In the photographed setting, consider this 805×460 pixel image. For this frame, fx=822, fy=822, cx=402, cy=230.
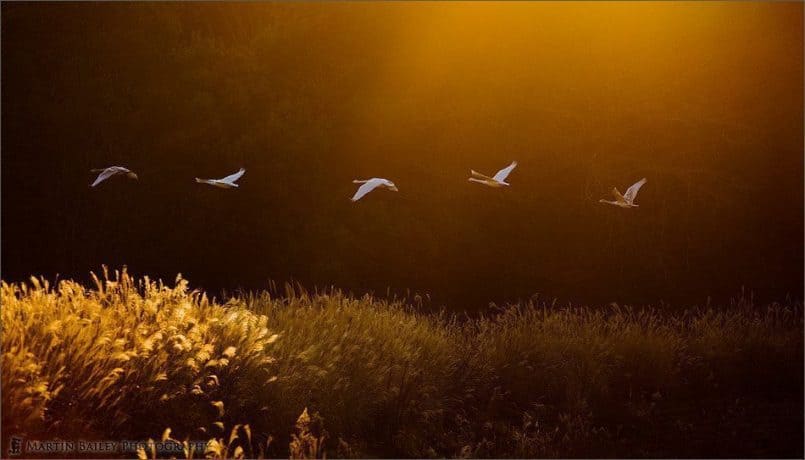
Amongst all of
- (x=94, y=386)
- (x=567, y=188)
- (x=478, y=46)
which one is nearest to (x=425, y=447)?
(x=94, y=386)

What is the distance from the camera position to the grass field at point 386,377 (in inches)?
191

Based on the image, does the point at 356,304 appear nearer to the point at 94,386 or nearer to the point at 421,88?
the point at 94,386

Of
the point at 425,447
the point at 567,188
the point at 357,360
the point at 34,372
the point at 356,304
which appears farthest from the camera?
the point at 567,188

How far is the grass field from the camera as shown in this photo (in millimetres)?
4848

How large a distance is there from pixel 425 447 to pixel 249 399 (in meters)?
1.32

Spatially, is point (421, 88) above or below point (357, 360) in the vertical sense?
above

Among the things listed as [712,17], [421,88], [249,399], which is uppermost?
[712,17]

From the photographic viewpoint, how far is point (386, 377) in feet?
20.4

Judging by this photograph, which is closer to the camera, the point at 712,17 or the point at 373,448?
the point at 373,448

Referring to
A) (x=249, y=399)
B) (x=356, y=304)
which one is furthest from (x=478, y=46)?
(x=249, y=399)

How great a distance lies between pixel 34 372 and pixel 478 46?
34.3 ft

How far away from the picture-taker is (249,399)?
548cm

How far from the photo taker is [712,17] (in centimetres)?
1345

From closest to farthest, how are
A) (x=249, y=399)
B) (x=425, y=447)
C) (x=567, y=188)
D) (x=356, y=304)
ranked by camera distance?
1. (x=249, y=399)
2. (x=425, y=447)
3. (x=356, y=304)
4. (x=567, y=188)
